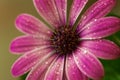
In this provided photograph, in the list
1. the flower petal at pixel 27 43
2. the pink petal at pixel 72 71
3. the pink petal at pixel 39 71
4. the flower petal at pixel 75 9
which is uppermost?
the flower petal at pixel 75 9

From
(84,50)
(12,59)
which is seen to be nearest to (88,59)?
(84,50)

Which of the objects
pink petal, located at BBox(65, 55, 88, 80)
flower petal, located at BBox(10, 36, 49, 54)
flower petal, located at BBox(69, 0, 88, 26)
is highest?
flower petal, located at BBox(69, 0, 88, 26)

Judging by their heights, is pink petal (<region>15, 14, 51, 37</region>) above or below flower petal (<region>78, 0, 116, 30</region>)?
above

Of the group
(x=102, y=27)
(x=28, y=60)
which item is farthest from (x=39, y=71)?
(x=102, y=27)

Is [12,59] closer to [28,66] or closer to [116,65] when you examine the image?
[28,66]

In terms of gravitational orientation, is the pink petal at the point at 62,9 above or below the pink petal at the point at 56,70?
above
